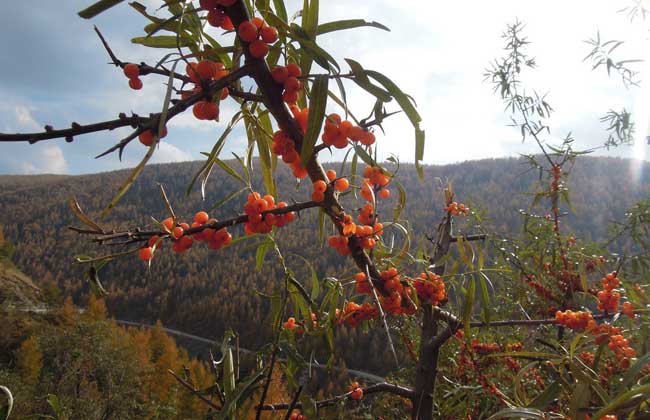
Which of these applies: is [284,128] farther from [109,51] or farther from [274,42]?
[109,51]

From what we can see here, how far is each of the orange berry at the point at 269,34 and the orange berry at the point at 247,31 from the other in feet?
0.06

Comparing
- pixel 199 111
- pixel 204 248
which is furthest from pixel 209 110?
pixel 204 248

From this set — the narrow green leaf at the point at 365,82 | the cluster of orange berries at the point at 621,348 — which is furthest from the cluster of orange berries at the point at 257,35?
the cluster of orange berries at the point at 621,348

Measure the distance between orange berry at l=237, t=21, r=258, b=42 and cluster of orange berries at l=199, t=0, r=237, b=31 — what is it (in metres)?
0.04

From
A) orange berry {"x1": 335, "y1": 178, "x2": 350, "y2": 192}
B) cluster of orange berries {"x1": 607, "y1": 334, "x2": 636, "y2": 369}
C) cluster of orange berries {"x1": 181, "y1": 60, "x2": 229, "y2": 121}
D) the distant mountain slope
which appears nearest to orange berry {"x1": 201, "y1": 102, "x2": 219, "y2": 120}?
cluster of orange berries {"x1": 181, "y1": 60, "x2": 229, "y2": 121}

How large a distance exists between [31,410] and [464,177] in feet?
144

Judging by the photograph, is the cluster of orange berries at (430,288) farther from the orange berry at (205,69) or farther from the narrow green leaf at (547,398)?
the orange berry at (205,69)

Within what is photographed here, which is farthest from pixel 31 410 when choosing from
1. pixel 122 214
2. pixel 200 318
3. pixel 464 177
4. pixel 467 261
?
pixel 464 177

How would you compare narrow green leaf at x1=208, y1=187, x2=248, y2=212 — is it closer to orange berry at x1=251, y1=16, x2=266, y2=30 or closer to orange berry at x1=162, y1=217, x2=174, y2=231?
orange berry at x1=162, y1=217, x2=174, y2=231

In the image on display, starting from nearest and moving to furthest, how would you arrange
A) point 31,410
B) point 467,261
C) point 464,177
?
point 467,261
point 31,410
point 464,177

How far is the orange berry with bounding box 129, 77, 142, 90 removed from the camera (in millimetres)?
502

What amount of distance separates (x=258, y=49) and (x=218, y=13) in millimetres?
82

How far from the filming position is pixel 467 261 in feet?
2.45

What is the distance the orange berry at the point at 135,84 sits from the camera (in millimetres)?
502
